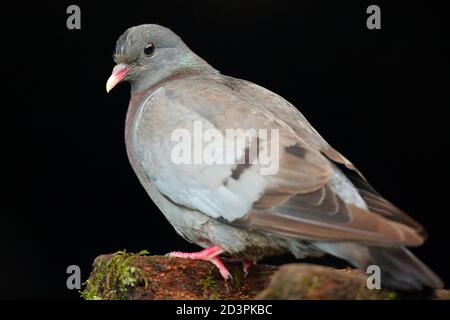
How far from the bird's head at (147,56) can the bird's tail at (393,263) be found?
1.95 meters

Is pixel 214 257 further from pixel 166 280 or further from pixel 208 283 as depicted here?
pixel 166 280

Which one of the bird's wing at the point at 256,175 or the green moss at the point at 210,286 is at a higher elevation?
the bird's wing at the point at 256,175

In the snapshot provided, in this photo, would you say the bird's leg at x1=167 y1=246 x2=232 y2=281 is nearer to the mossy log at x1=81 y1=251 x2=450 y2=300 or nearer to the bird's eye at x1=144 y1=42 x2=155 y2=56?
the mossy log at x1=81 y1=251 x2=450 y2=300

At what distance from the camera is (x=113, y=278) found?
4.59 meters

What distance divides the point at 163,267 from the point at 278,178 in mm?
996

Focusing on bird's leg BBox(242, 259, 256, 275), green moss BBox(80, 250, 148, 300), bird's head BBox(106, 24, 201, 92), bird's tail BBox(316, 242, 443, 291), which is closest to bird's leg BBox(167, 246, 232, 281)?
bird's leg BBox(242, 259, 256, 275)

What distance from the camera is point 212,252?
15.3 feet

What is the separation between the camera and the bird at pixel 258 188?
3.90m

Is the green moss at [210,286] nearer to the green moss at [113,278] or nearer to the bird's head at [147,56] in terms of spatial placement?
the green moss at [113,278]

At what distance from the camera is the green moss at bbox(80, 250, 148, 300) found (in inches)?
178

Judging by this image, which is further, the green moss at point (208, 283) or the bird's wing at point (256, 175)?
the green moss at point (208, 283)

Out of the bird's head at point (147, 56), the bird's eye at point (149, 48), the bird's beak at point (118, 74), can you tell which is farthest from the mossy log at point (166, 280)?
the bird's eye at point (149, 48)

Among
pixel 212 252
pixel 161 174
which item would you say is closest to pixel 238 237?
pixel 212 252

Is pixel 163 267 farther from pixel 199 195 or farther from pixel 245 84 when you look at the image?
pixel 245 84
